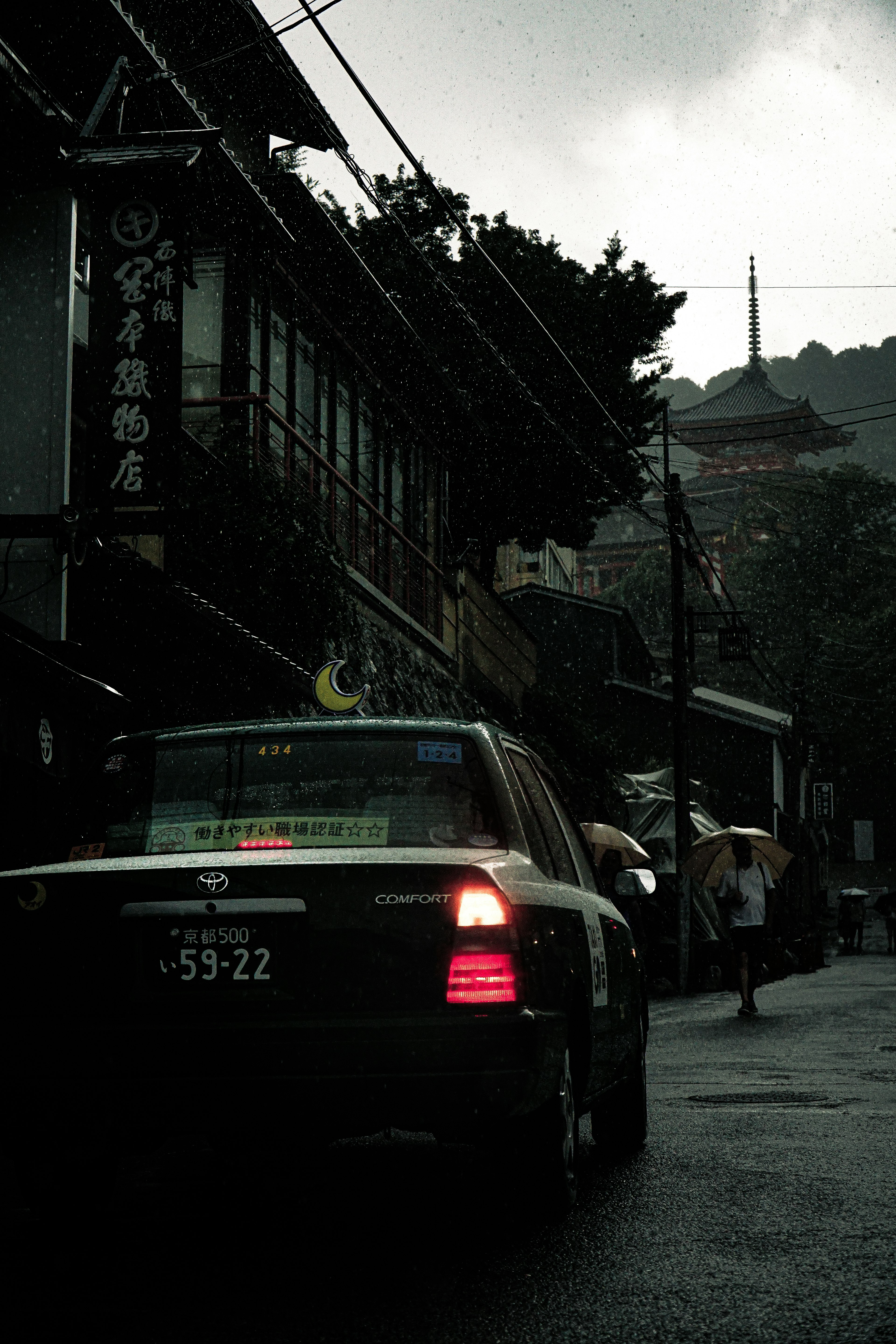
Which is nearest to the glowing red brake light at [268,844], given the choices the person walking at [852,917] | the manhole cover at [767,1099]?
the manhole cover at [767,1099]

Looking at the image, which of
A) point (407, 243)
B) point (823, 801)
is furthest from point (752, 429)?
point (407, 243)

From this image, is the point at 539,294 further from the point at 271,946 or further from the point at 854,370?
the point at 854,370

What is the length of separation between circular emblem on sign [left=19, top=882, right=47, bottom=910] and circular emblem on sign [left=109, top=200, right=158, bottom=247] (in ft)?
26.2

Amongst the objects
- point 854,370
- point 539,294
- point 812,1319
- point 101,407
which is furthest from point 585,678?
point 854,370

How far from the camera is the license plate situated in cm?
462

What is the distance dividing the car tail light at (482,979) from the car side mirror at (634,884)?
9.34ft

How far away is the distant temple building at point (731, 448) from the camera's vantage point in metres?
88.5

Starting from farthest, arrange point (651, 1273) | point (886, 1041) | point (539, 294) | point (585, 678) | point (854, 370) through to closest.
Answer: point (854, 370) → point (585, 678) → point (539, 294) → point (886, 1041) → point (651, 1273)

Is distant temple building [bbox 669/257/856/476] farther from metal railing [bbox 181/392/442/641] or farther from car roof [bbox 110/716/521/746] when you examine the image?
car roof [bbox 110/716/521/746]

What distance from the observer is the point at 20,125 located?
11.8 meters

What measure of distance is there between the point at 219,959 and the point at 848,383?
159m

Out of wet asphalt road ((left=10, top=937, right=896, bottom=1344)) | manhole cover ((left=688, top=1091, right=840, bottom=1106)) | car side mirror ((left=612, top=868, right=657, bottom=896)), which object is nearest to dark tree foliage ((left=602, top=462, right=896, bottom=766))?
manhole cover ((left=688, top=1091, right=840, bottom=1106))

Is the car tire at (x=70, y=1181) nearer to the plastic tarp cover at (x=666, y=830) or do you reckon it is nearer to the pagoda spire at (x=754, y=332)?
the plastic tarp cover at (x=666, y=830)

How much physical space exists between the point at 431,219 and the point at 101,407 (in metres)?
23.9
